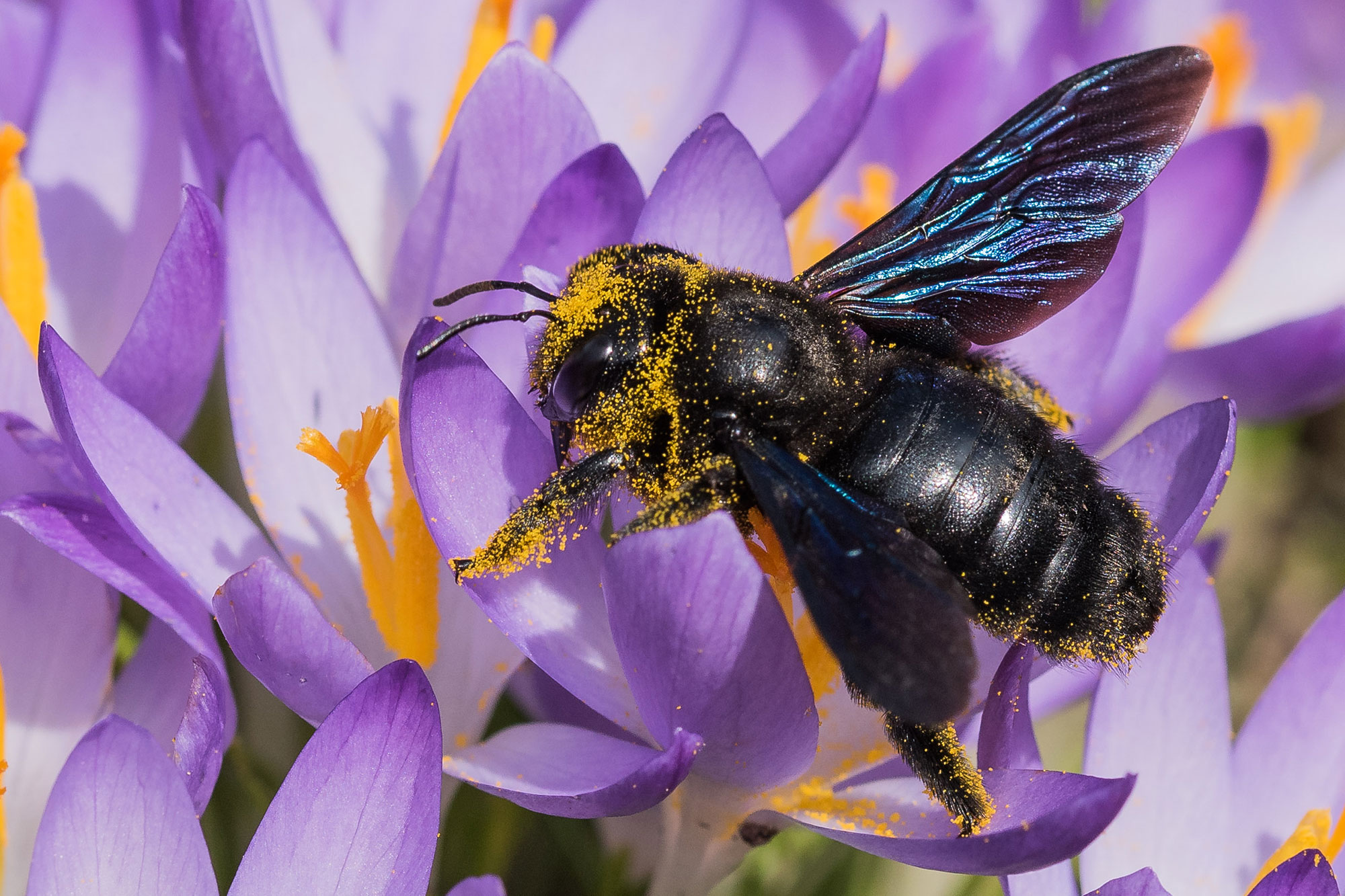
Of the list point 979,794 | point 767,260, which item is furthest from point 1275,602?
point 979,794

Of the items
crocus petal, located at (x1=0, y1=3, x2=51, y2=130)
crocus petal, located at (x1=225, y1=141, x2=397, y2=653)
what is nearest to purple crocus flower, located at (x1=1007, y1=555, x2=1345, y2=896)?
crocus petal, located at (x1=225, y1=141, x2=397, y2=653)

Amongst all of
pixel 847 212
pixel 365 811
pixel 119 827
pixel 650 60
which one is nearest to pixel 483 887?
pixel 365 811

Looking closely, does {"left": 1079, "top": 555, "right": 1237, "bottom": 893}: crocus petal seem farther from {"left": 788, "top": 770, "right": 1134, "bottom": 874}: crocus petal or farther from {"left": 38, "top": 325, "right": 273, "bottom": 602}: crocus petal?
{"left": 38, "top": 325, "right": 273, "bottom": 602}: crocus petal

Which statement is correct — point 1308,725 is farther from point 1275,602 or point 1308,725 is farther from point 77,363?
point 1275,602

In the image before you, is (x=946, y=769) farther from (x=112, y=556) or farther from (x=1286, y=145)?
(x=1286, y=145)

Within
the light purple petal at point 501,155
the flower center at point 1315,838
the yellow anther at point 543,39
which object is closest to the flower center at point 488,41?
the yellow anther at point 543,39

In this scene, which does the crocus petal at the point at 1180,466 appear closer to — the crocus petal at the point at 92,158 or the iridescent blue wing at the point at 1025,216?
the iridescent blue wing at the point at 1025,216
